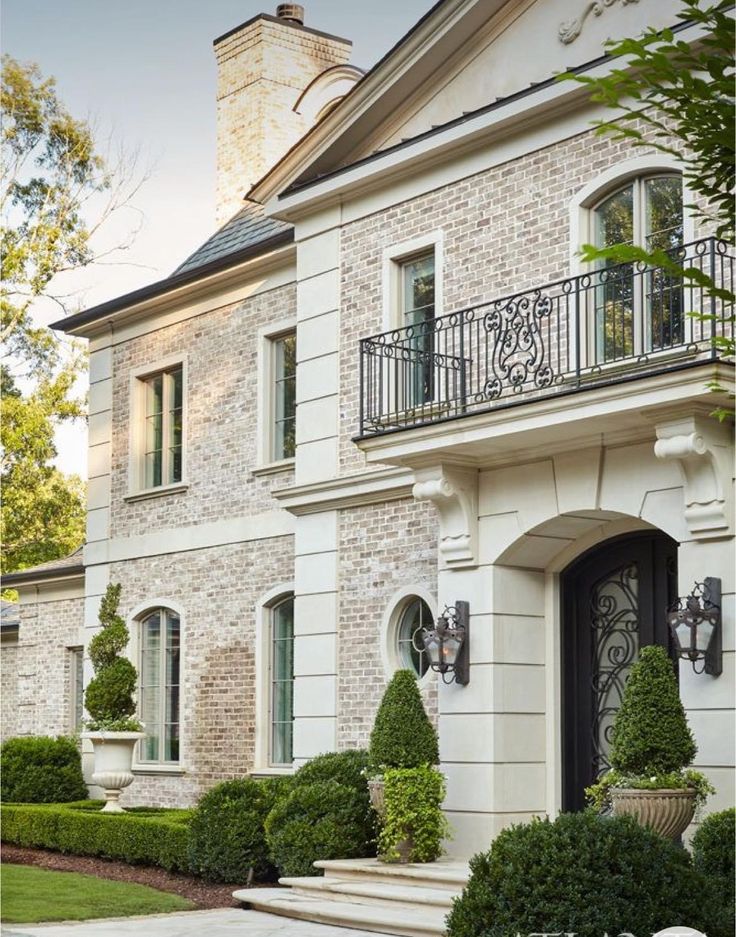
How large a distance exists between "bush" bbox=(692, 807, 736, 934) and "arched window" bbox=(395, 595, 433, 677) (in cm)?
436

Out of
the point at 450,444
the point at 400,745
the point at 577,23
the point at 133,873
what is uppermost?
the point at 577,23

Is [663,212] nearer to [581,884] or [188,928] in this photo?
[581,884]

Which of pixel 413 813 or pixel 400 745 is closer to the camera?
pixel 413 813

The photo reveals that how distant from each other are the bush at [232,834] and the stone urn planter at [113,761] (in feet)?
10.9

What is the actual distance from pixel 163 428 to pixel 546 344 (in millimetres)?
7762

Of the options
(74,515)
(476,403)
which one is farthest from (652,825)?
(74,515)

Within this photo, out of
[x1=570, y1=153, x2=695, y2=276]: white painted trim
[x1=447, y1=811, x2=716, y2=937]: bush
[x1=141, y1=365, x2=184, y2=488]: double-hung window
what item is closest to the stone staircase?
[x1=447, y1=811, x2=716, y2=937]: bush

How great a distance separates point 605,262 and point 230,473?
654cm

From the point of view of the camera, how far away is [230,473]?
17.4 m

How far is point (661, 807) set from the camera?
1000 centimetres

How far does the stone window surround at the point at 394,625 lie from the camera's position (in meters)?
13.7

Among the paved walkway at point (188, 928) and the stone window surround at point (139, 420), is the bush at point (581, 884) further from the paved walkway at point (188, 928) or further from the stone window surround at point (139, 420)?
the stone window surround at point (139, 420)

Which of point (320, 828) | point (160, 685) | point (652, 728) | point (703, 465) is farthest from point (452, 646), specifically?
point (160, 685)

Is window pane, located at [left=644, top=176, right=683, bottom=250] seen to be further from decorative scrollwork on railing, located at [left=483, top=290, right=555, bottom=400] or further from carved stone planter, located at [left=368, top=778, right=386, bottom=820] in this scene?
→ carved stone planter, located at [left=368, top=778, right=386, bottom=820]
